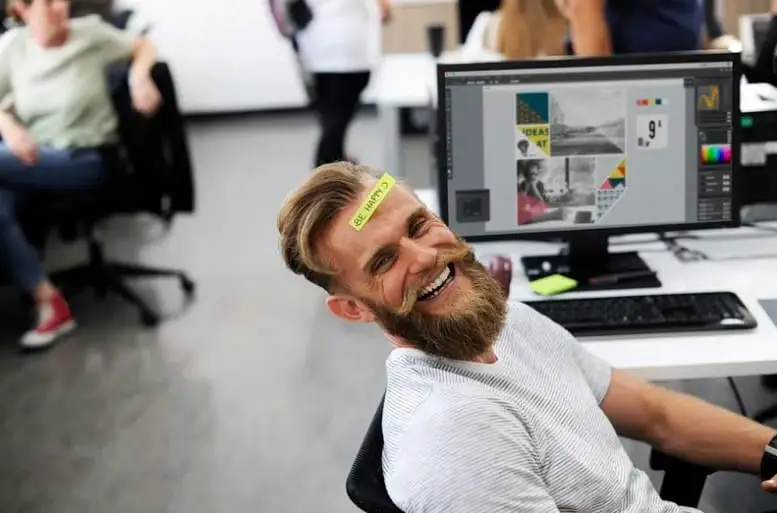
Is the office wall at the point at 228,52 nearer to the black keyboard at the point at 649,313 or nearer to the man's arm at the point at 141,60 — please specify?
the man's arm at the point at 141,60

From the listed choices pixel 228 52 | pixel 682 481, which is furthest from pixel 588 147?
pixel 228 52

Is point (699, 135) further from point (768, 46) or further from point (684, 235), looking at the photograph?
point (768, 46)

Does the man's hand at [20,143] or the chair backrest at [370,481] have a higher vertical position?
the man's hand at [20,143]

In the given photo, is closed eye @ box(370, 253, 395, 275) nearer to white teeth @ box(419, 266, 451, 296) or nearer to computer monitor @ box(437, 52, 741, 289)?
white teeth @ box(419, 266, 451, 296)

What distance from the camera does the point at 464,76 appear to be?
180 cm

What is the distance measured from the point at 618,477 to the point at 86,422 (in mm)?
2013

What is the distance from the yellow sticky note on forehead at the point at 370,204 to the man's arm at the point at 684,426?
513 millimetres

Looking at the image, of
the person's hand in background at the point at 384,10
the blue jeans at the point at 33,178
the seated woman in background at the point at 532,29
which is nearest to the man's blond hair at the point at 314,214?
the seated woman in background at the point at 532,29

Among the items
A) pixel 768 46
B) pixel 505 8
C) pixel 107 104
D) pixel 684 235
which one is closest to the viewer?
pixel 684 235

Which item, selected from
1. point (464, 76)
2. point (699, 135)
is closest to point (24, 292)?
point (464, 76)

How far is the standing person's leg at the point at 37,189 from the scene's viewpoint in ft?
10.9

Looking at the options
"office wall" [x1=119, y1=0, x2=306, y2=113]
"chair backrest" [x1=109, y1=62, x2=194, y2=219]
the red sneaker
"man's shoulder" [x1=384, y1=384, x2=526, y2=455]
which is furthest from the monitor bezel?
"office wall" [x1=119, y1=0, x2=306, y2=113]

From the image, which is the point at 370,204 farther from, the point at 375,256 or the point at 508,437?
the point at 508,437

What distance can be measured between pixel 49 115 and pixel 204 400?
128 cm
